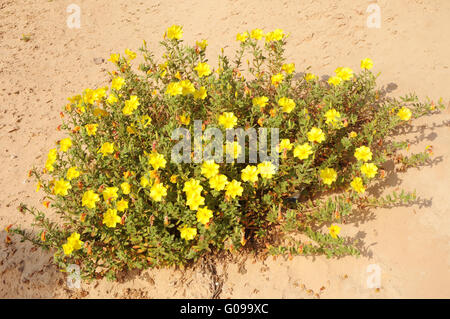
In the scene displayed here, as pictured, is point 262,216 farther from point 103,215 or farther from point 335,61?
point 335,61

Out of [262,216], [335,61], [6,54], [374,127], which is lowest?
[262,216]

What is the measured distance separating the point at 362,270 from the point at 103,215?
2.11 meters

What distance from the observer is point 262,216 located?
2.99 meters

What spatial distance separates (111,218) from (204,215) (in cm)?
73

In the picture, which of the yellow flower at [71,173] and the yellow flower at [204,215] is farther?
the yellow flower at [71,173]

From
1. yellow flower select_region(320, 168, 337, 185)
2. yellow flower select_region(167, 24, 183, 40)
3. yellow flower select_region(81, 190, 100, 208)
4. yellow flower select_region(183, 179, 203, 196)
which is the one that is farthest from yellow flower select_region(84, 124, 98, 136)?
yellow flower select_region(320, 168, 337, 185)

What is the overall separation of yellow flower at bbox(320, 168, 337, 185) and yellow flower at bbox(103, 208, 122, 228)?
1.68 meters

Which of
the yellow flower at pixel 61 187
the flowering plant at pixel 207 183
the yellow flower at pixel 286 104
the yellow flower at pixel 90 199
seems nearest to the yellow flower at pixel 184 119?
the flowering plant at pixel 207 183

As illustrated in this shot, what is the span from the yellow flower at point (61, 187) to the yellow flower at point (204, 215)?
108 centimetres

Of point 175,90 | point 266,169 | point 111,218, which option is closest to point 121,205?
point 111,218

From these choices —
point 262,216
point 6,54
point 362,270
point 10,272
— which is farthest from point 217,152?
point 6,54

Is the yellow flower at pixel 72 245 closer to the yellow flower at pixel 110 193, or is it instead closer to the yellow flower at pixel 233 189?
the yellow flower at pixel 110 193

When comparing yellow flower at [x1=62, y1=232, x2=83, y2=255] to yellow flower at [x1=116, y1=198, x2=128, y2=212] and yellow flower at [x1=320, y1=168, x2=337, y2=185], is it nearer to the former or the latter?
yellow flower at [x1=116, y1=198, x2=128, y2=212]

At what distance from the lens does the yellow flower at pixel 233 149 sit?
2.64 metres
